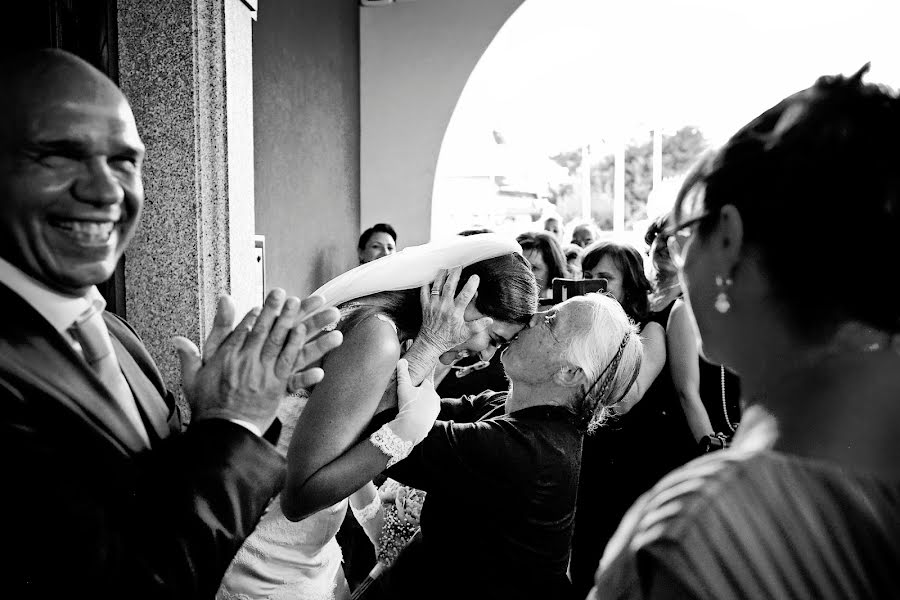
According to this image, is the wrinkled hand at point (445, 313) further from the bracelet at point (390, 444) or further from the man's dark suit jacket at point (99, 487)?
the man's dark suit jacket at point (99, 487)

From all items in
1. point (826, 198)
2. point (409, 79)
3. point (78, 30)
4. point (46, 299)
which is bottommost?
point (46, 299)

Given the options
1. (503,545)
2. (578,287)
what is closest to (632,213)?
(578,287)

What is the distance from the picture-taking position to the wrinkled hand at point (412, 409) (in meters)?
1.58

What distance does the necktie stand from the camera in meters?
0.91

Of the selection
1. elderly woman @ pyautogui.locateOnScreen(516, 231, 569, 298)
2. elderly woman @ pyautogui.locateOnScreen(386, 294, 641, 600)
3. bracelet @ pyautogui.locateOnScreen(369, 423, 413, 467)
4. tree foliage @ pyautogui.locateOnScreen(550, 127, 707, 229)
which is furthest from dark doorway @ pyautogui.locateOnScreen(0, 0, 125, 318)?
tree foliage @ pyautogui.locateOnScreen(550, 127, 707, 229)

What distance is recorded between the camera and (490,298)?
1874 mm

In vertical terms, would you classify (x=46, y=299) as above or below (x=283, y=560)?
above

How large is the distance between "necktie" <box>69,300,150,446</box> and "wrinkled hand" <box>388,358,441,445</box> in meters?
0.72

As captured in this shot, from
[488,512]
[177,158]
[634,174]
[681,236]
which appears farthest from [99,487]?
[634,174]

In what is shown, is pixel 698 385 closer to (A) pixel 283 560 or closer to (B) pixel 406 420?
(B) pixel 406 420

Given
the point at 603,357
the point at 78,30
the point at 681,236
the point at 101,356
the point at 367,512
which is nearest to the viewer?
the point at 681,236

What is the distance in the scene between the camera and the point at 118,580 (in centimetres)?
→ 78

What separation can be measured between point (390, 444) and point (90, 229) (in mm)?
852

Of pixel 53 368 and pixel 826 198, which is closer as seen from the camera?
pixel 826 198
